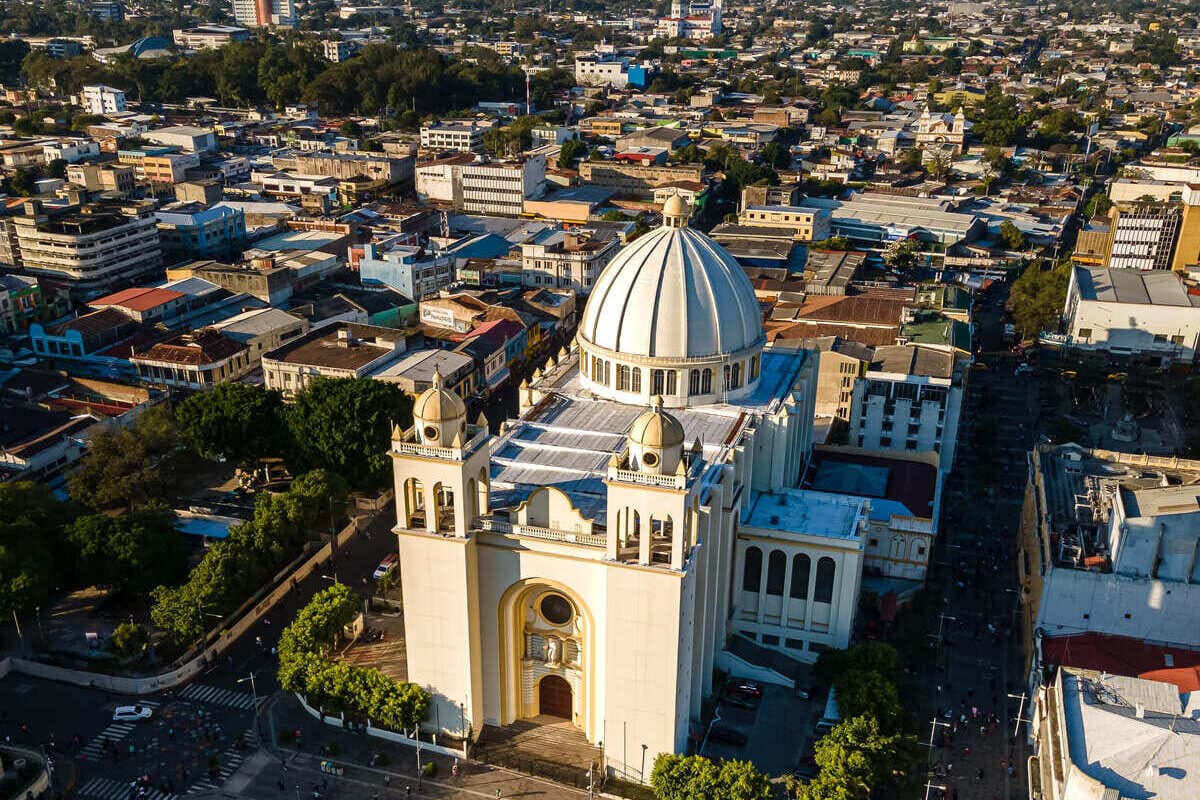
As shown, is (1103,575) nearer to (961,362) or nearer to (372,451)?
(961,362)

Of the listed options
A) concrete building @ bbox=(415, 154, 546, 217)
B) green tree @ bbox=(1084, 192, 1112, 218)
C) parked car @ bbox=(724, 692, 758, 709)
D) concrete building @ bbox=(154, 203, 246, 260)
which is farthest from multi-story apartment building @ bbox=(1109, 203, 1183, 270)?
concrete building @ bbox=(154, 203, 246, 260)

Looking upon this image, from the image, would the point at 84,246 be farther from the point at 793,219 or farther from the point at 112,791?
the point at 793,219

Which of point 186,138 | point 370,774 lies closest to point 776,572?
point 370,774

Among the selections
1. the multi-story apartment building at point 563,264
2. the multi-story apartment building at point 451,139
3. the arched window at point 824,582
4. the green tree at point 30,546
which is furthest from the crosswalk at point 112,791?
the multi-story apartment building at point 451,139

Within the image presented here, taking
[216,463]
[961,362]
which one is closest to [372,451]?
[216,463]

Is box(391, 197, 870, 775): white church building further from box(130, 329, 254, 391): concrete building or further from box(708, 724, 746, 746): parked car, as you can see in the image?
box(130, 329, 254, 391): concrete building

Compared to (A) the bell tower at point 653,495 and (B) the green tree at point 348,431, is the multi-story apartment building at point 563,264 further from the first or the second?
(A) the bell tower at point 653,495
